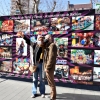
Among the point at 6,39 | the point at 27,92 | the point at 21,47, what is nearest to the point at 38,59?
the point at 27,92

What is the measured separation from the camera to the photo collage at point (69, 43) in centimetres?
559

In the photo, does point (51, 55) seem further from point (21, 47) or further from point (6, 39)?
point (6, 39)

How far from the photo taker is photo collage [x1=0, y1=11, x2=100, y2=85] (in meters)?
5.59

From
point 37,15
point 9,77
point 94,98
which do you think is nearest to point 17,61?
point 9,77

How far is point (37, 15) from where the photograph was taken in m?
6.18

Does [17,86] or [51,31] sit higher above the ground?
[51,31]

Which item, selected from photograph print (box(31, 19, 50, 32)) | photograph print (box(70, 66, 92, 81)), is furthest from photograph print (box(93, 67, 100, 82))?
photograph print (box(31, 19, 50, 32))

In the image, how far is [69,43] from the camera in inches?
230

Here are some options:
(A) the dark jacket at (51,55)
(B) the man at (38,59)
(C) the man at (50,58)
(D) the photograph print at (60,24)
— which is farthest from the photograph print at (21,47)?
(A) the dark jacket at (51,55)

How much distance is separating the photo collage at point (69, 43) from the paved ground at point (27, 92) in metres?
0.33

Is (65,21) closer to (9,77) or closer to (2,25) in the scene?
(2,25)

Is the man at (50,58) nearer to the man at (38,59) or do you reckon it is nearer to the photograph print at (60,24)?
the man at (38,59)

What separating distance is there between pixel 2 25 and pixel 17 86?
2.23 meters

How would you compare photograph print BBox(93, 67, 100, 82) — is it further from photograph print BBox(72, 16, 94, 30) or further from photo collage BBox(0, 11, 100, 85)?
photograph print BBox(72, 16, 94, 30)
